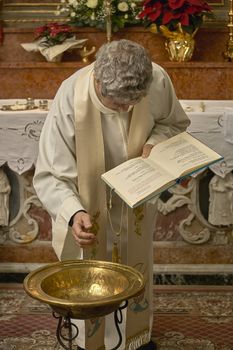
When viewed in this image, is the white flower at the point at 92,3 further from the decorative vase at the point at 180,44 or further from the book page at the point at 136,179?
the book page at the point at 136,179

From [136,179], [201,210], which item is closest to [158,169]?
[136,179]

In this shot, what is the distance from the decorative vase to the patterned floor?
166 centimetres

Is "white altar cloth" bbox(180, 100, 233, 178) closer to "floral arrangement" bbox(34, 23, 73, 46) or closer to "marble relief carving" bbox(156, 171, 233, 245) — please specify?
"marble relief carving" bbox(156, 171, 233, 245)

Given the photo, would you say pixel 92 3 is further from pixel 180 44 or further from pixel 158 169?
pixel 158 169

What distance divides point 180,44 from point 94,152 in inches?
89.8

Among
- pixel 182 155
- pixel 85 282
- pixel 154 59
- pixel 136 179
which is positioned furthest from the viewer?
pixel 154 59

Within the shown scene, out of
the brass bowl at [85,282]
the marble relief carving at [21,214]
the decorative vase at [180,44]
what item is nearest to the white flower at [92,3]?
the decorative vase at [180,44]

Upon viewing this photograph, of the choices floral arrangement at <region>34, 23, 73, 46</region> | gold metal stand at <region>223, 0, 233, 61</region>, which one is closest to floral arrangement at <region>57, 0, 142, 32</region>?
floral arrangement at <region>34, 23, 73, 46</region>

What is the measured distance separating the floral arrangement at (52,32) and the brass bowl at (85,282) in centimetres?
286

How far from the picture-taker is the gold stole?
10.7ft

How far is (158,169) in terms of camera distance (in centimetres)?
312

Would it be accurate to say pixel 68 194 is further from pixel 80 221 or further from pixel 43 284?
pixel 43 284

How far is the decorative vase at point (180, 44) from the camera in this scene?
17.6 feet

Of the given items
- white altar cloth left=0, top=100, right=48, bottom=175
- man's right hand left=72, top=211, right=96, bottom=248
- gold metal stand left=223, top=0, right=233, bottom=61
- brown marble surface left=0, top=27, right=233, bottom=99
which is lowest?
white altar cloth left=0, top=100, right=48, bottom=175
